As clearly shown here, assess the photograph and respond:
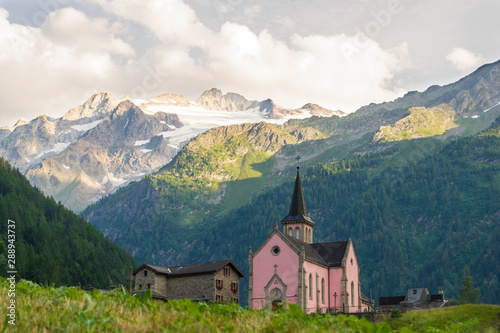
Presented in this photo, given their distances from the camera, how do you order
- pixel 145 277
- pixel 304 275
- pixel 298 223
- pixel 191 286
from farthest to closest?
pixel 298 223 → pixel 145 277 → pixel 191 286 → pixel 304 275

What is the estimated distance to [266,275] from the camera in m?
87.1

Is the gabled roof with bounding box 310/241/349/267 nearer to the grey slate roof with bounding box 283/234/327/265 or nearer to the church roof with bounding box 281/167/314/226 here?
the grey slate roof with bounding box 283/234/327/265

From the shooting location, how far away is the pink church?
8412cm

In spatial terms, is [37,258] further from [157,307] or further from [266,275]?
[157,307]

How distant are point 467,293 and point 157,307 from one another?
493 feet

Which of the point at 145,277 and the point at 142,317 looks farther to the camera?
the point at 145,277

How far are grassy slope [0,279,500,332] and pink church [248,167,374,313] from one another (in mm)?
58807

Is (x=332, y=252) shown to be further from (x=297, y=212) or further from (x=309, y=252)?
(x=297, y=212)

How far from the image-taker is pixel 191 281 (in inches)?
3590

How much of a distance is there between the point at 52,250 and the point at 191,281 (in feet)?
287

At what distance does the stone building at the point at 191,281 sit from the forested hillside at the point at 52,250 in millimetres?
49811

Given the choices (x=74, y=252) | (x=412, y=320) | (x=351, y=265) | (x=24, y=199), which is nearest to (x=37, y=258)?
(x=74, y=252)

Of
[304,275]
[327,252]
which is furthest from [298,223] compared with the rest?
[304,275]

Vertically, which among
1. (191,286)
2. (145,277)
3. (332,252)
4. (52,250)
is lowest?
(191,286)
